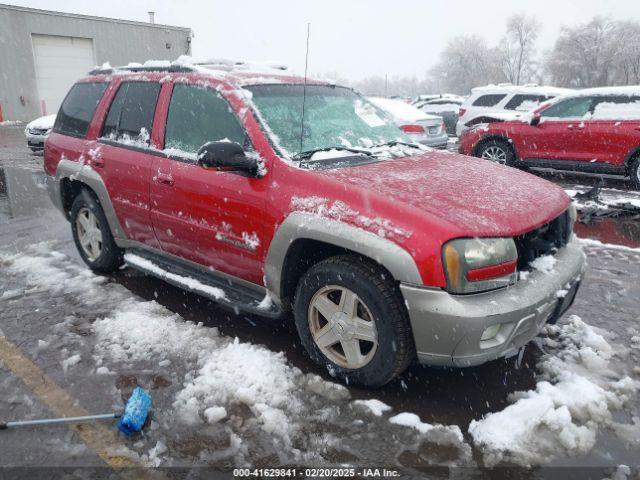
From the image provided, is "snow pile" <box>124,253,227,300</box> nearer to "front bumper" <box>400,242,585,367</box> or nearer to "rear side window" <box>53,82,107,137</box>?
"rear side window" <box>53,82,107,137</box>

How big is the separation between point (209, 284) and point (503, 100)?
11.1 metres

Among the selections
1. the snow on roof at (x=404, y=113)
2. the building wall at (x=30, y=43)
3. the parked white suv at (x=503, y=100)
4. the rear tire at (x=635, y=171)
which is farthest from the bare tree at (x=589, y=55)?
the rear tire at (x=635, y=171)

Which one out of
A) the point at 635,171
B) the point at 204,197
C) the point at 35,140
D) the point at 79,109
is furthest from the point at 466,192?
the point at 35,140

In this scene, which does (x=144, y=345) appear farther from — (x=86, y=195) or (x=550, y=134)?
(x=550, y=134)

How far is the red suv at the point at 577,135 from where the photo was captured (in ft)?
26.4

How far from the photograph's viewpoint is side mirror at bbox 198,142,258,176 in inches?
113

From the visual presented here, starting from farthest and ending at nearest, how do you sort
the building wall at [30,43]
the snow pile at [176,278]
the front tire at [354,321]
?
the building wall at [30,43]
the snow pile at [176,278]
the front tire at [354,321]

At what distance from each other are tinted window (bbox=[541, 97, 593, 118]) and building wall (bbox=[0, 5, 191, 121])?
78.0 feet

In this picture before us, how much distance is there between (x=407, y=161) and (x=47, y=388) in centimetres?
266

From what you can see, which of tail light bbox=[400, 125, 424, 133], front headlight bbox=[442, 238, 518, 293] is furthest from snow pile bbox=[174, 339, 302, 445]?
tail light bbox=[400, 125, 424, 133]

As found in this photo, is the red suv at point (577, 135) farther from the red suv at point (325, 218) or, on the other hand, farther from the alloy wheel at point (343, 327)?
the alloy wheel at point (343, 327)

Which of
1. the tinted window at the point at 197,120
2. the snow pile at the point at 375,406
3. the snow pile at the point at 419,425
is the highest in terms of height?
the tinted window at the point at 197,120

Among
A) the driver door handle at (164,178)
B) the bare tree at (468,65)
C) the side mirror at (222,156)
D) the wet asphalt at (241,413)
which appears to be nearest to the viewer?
the wet asphalt at (241,413)

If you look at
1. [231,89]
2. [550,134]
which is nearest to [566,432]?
[231,89]
